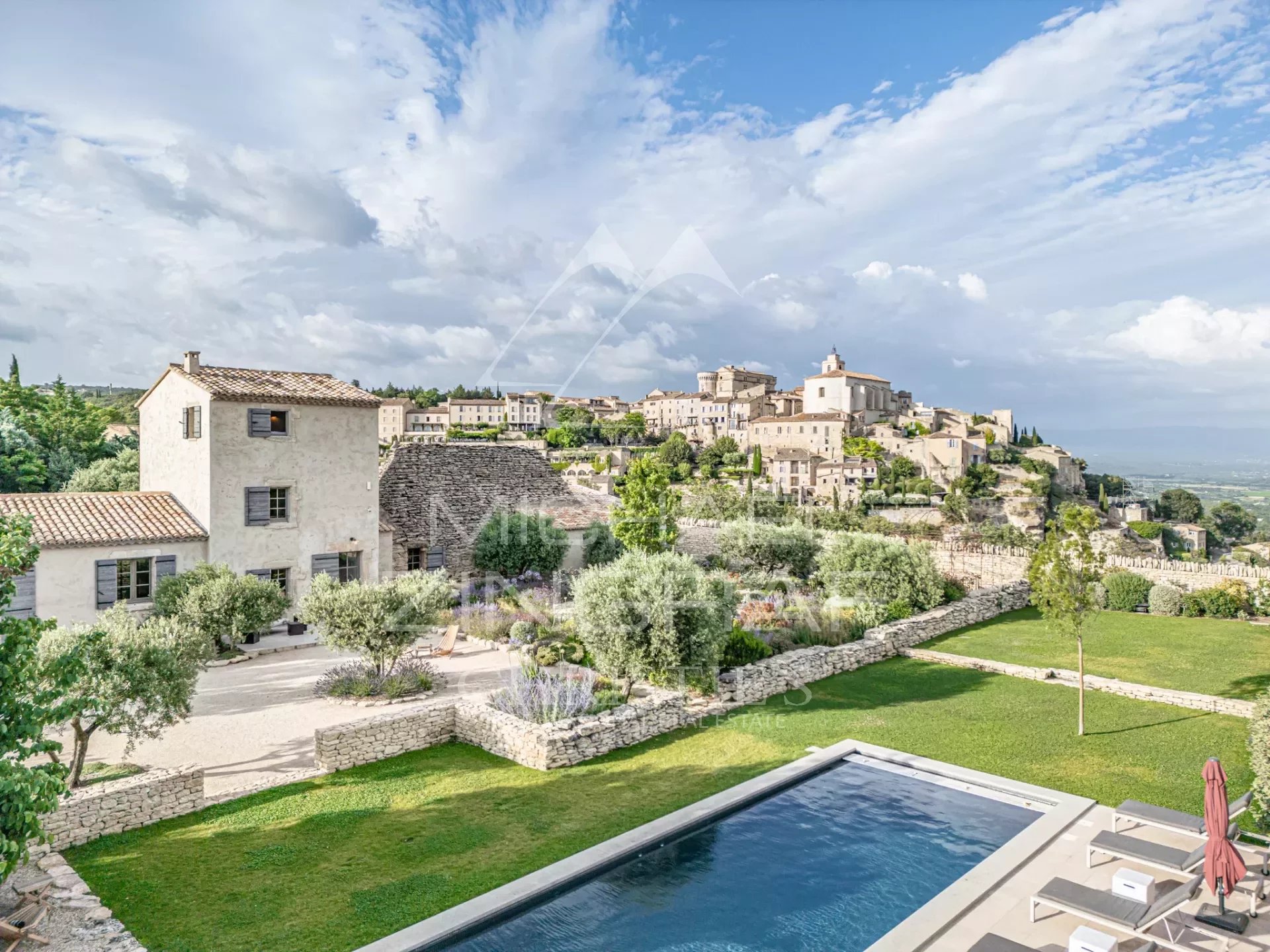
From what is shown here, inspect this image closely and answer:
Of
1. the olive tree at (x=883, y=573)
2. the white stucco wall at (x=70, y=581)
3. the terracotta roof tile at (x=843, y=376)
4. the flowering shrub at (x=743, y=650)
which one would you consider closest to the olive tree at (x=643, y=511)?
the olive tree at (x=883, y=573)

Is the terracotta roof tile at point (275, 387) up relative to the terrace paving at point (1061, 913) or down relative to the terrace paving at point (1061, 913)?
up

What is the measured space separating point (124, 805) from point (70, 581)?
10165 millimetres

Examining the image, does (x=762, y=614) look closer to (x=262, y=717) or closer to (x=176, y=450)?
(x=262, y=717)

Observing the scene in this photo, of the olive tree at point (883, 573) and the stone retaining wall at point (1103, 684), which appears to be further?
the olive tree at point (883, 573)

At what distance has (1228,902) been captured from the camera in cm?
664

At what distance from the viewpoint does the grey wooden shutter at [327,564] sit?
19.6 m

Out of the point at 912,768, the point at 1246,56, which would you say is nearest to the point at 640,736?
the point at 912,768

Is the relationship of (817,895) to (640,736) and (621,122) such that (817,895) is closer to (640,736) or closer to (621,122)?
(640,736)

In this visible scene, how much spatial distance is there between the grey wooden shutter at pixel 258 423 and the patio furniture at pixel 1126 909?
18.6 metres

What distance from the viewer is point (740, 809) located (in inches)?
Answer: 355

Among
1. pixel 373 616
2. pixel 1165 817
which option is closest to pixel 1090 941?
pixel 1165 817

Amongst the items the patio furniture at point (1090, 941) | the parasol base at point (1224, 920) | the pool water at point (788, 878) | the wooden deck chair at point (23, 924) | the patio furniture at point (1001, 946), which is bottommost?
the pool water at point (788, 878)

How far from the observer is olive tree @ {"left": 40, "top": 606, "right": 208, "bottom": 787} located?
8.73 meters

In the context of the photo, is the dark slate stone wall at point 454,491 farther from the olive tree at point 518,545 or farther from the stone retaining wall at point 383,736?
the stone retaining wall at point 383,736
